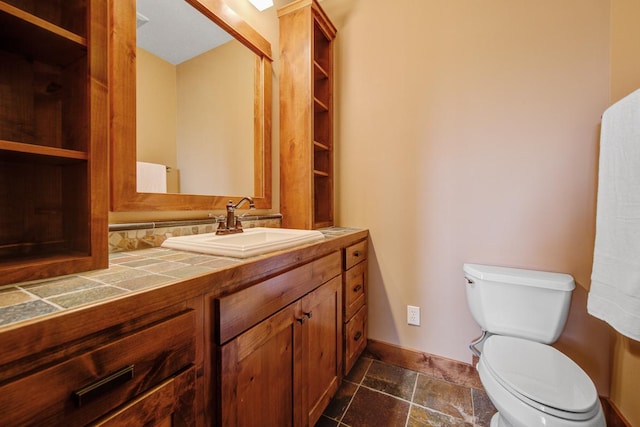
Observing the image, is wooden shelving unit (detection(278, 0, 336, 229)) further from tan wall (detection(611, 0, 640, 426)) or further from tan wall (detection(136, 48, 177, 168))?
tan wall (detection(611, 0, 640, 426))

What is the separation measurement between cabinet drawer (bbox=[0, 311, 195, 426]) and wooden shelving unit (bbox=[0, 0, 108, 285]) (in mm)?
355

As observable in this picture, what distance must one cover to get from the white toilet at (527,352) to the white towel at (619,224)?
164 millimetres

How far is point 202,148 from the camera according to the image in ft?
4.34

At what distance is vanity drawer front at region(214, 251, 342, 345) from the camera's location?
0.71 meters

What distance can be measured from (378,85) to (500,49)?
27.7 inches

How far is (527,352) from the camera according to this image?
112 centimetres

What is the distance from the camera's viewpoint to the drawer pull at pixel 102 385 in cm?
44

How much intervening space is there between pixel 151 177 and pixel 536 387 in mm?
1669

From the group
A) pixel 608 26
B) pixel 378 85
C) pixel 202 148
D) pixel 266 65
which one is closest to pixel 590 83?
pixel 608 26

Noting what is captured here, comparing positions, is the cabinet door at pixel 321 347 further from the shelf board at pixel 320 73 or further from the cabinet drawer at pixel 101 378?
the shelf board at pixel 320 73

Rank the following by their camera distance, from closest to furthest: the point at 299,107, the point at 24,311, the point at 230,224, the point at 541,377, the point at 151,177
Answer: the point at 24,311 < the point at 541,377 < the point at 151,177 < the point at 230,224 < the point at 299,107

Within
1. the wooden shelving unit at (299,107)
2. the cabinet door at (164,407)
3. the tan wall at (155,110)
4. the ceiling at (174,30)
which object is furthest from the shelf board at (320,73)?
the cabinet door at (164,407)

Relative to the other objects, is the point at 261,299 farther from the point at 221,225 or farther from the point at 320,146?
the point at 320,146

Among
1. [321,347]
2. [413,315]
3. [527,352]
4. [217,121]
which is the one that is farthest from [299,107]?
[527,352]
